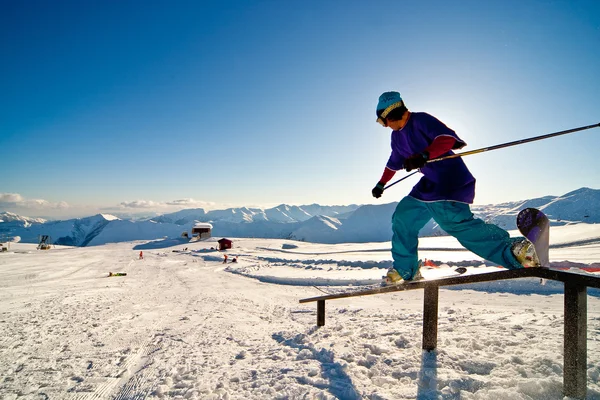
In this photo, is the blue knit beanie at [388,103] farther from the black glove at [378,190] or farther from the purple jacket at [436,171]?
the black glove at [378,190]

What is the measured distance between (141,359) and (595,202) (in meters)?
243

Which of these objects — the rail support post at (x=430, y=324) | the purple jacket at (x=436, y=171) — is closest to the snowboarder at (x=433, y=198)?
the purple jacket at (x=436, y=171)

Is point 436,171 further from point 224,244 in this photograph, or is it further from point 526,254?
point 224,244

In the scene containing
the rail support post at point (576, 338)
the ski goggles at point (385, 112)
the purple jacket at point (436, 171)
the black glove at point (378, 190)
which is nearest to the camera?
the rail support post at point (576, 338)

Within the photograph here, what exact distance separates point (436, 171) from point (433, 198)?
270 mm

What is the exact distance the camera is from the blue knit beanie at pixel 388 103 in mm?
2924

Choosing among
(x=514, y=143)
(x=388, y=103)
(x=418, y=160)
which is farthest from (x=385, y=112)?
(x=514, y=143)

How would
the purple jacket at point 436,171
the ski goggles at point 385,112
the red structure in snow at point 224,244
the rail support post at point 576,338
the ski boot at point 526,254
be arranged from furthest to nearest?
1. the red structure in snow at point 224,244
2. the ski goggles at point 385,112
3. the purple jacket at point 436,171
4. the ski boot at point 526,254
5. the rail support post at point 576,338

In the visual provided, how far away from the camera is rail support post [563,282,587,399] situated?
1.83 metres

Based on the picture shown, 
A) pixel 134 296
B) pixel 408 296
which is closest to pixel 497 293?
pixel 408 296

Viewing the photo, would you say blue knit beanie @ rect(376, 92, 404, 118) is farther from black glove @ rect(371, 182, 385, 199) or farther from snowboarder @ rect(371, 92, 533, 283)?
black glove @ rect(371, 182, 385, 199)

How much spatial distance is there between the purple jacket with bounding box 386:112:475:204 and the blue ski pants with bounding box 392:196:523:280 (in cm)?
8

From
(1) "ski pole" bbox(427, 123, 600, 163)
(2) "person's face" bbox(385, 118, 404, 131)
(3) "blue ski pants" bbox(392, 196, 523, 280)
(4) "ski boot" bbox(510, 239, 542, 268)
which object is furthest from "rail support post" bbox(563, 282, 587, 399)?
(2) "person's face" bbox(385, 118, 404, 131)

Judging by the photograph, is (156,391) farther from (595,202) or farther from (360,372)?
(595,202)
